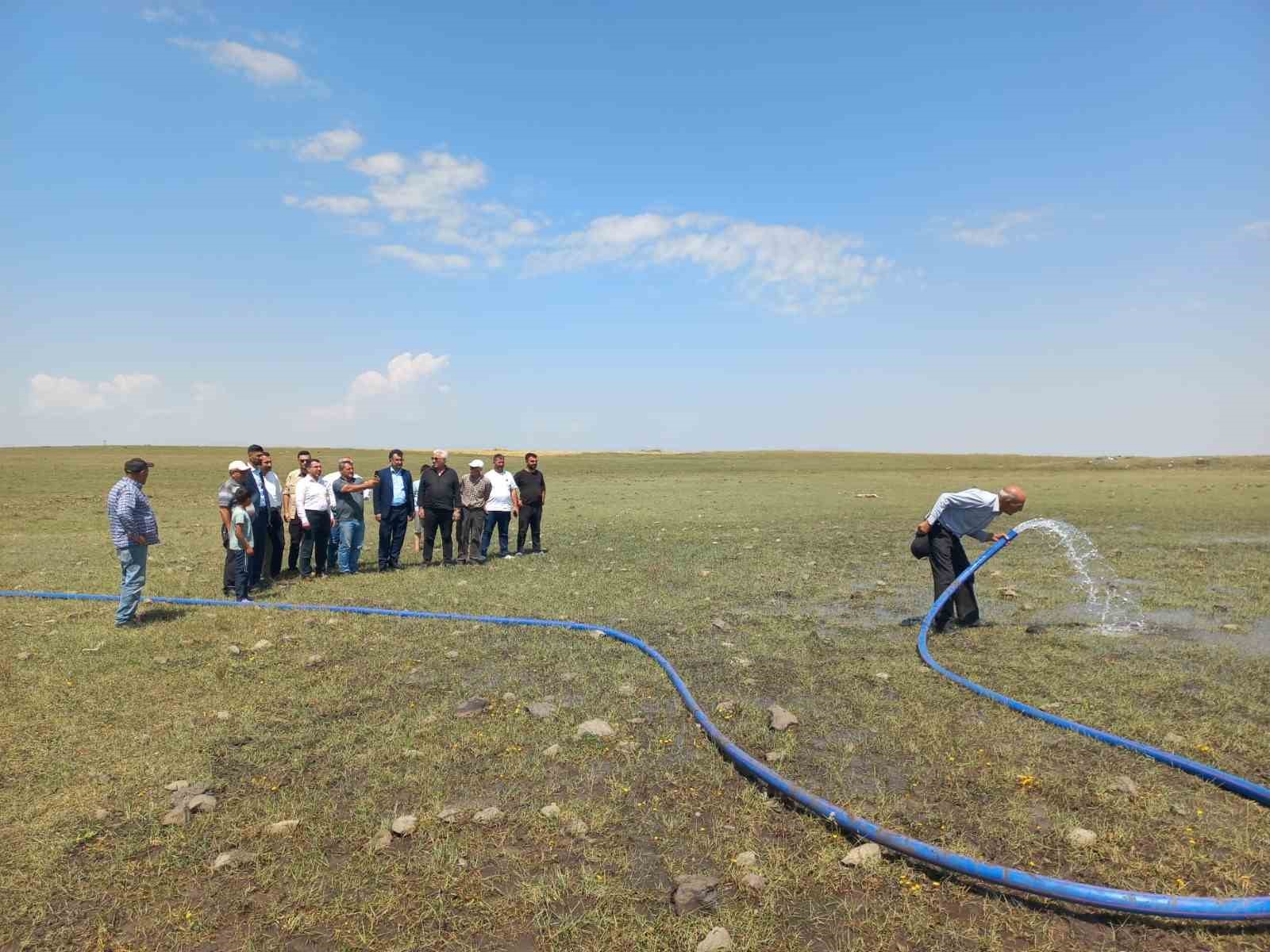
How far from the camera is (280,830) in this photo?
16.4 feet

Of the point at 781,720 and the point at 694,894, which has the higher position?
the point at 781,720

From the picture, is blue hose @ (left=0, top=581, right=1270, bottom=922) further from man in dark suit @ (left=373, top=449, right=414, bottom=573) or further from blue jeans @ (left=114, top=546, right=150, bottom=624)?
man in dark suit @ (left=373, top=449, right=414, bottom=573)

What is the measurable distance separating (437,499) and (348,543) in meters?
1.85

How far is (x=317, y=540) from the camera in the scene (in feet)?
45.8

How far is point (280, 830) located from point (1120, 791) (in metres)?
5.79

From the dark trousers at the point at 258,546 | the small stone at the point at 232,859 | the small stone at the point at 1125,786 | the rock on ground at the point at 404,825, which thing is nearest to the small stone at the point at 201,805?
the small stone at the point at 232,859

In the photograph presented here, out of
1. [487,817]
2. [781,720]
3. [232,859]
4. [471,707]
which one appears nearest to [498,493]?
[471,707]

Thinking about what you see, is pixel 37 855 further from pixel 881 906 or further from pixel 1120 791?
pixel 1120 791

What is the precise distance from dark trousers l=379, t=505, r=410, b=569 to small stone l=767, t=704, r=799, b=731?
32.7 feet

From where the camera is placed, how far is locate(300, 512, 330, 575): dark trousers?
13.7 m

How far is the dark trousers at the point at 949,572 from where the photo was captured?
1002cm

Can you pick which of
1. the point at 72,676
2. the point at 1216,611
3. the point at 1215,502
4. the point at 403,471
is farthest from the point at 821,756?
the point at 1215,502

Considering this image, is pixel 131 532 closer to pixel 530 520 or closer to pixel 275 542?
pixel 275 542

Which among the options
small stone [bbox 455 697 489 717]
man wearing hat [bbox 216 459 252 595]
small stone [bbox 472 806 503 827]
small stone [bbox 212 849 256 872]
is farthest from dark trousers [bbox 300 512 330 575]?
small stone [bbox 472 806 503 827]
